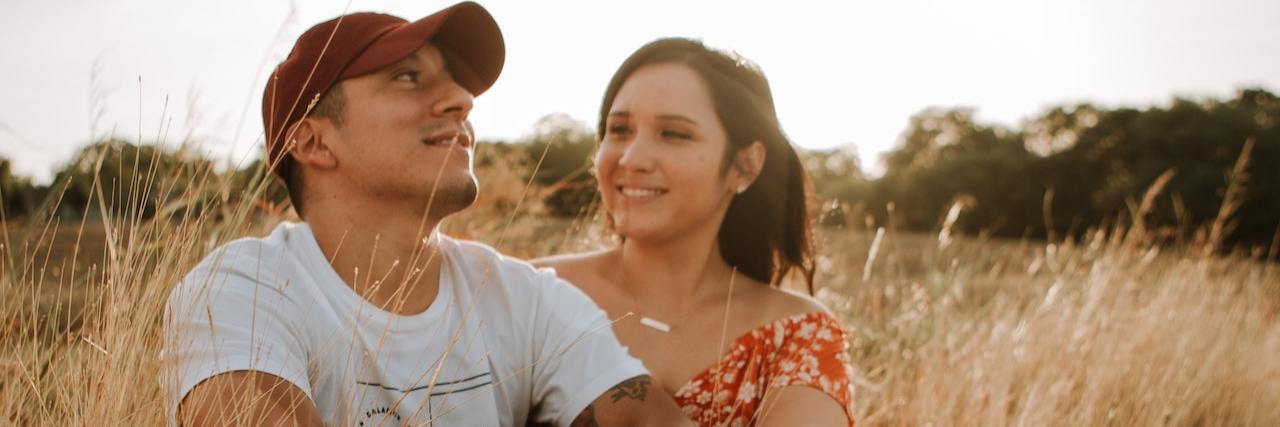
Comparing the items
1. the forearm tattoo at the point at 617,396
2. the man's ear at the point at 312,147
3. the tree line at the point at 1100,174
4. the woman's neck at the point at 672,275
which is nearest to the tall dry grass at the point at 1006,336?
the man's ear at the point at 312,147

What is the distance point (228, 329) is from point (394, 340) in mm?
387

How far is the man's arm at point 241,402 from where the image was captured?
165cm

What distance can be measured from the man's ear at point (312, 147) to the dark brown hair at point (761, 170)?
147cm

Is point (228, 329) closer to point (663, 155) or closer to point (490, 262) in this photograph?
point (490, 262)

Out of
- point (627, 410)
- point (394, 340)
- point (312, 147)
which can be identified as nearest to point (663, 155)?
point (627, 410)

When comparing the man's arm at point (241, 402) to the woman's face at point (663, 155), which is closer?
the man's arm at point (241, 402)

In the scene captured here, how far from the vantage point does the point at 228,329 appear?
1.80 m

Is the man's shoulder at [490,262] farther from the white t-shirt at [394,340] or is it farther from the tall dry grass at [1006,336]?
the tall dry grass at [1006,336]

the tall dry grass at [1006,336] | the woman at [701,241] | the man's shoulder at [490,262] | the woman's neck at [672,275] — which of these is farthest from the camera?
the woman's neck at [672,275]

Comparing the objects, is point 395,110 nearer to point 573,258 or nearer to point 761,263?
point 573,258

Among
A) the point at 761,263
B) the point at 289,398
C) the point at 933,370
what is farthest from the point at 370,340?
the point at 933,370

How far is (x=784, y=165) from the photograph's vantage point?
3734 millimetres

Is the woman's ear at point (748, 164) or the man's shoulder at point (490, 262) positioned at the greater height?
the woman's ear at point (748, 164)

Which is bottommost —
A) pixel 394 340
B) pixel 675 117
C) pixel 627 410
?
pixel 627 410
